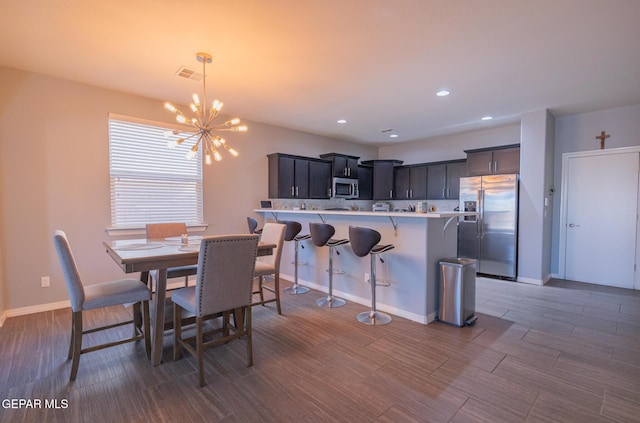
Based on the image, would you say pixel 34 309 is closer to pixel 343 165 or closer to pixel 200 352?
pixel 200 352

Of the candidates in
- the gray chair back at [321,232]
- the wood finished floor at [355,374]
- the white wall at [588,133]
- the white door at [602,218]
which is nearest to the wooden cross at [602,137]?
the white wall at [588,133]

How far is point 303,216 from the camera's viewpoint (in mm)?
4727

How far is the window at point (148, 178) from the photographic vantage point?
3988mm

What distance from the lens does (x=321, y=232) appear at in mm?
3656

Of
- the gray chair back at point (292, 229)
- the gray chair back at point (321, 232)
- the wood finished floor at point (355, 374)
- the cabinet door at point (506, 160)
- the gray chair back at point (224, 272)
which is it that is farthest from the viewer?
the cabinet door at point (506, 160)

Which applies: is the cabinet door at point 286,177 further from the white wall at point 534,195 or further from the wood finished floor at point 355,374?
the white wall at point 534,195

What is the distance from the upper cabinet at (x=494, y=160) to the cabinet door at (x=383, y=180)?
194cm

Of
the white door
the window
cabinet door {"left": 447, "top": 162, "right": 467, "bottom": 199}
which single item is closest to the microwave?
cabinet door {"left": 447, "top": 162, "right": 467, "bottom": 199}

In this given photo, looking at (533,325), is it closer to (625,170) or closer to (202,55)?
(625,170)

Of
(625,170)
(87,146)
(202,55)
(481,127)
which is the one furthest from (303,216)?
(625,170)

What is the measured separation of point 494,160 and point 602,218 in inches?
69.6

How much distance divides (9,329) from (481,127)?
7386mm

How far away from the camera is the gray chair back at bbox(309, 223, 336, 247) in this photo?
361cm

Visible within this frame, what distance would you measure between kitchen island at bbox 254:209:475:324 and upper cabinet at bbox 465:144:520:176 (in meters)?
2.36
